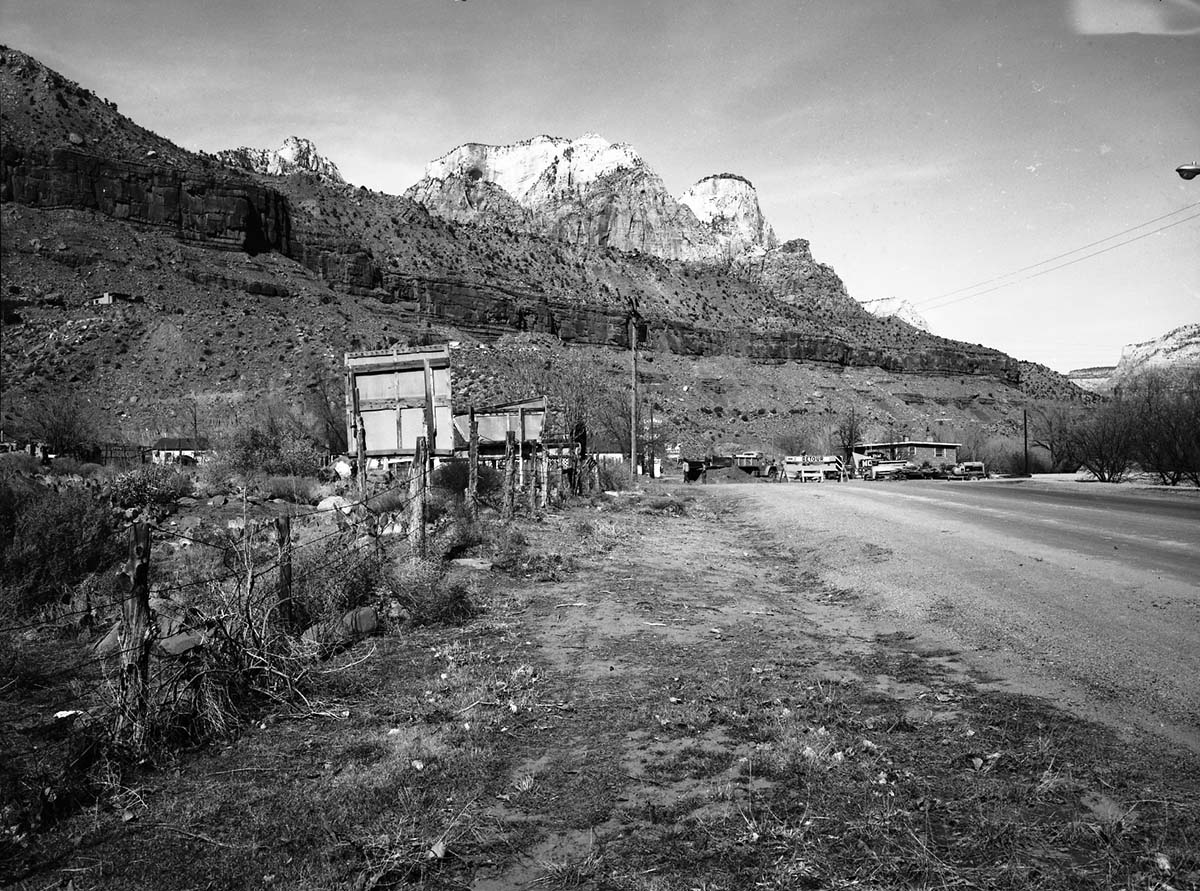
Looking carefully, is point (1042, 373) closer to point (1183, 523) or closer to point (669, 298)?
point (669, 298)

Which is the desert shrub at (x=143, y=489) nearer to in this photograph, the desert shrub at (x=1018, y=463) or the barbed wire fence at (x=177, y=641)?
the barbed wire fence at (x=177, y=641)

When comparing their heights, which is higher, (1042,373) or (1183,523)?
(1042,373)

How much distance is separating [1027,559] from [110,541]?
510 inches

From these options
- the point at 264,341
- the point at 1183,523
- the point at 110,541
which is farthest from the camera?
the point at 264,341

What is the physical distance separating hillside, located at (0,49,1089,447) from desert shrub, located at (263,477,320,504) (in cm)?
1987

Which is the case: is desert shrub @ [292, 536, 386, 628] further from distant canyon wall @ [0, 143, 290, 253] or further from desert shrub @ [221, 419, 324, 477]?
distant canyon wall @ [0, 143, 290, 253]

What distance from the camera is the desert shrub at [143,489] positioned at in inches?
600

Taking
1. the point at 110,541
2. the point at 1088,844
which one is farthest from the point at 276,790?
the point at 110,541

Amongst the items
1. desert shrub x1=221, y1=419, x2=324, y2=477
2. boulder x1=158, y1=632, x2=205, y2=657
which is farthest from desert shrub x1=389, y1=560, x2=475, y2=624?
desert shrub x1=221, y1=419, x2=324, y2=477

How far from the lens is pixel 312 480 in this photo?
72.8 ft

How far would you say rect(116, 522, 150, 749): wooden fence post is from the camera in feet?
15.1

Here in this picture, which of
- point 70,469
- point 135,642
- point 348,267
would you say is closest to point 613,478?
point 70,469

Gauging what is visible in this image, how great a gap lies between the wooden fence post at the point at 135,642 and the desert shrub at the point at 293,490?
602 inches

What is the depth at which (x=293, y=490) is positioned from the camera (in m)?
19.9
